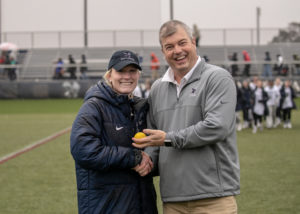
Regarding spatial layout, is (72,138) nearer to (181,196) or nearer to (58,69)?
(181,196)

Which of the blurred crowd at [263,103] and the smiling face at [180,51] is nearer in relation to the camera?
the smiling face at [180,51]

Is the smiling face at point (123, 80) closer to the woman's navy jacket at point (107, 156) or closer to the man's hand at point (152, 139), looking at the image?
the woman's navy jacket at point (107, 156)

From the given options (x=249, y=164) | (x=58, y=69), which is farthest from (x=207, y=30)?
(x=249, y=164)

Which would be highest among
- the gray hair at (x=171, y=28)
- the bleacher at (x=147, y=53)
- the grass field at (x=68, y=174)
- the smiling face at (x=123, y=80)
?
the bleacher at (x=147, y=53)

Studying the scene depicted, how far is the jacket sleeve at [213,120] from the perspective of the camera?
334 centimetres

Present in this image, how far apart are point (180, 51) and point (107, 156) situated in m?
0.89

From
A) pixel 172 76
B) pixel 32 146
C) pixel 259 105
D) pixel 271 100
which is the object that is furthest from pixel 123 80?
pixel 271 100

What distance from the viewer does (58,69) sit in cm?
3161

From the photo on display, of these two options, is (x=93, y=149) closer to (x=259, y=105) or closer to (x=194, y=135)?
(x=194, y=135)

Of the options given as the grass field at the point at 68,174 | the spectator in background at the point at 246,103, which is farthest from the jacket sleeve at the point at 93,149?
the spectator in background at the point at 246,103

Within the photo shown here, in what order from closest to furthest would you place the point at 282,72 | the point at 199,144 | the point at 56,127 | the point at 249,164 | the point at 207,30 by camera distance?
the point at 199,144
the point at 249,164
the point at 56,127
the point at 282,72
the point at 207,30

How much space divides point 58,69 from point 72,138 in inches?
1132

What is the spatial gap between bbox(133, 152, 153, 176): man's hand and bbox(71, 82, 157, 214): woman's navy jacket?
0.05 meters

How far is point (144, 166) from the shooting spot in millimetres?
3521
